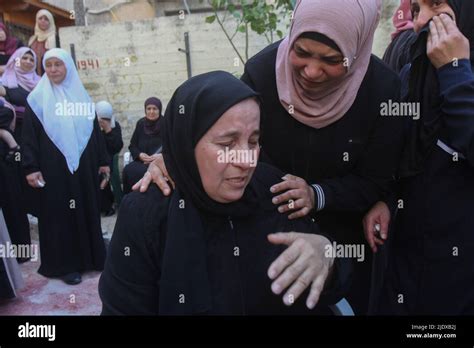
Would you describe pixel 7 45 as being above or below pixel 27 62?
above

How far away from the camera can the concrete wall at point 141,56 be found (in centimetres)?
446

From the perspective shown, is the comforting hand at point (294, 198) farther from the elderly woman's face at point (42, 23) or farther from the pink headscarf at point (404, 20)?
the elderly woman's face at point (42, 23)

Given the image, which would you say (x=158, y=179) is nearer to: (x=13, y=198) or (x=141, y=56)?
(x=13, y=198)

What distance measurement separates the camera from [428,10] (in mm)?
1213

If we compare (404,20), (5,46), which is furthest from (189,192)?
(5,46)

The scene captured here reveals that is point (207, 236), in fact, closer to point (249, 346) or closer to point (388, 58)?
point (249, 346)

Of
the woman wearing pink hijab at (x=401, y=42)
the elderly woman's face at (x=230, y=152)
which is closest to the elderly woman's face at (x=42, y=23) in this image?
the woman wearing pink hijab at (x=401, y=42)

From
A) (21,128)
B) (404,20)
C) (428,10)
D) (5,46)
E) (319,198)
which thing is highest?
(5,46)

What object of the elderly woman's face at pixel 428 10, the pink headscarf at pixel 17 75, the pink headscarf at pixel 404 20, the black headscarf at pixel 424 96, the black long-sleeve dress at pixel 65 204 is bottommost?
the black long-sleeve dress at pixel 65 204

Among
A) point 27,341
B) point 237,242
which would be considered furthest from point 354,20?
point 27,341

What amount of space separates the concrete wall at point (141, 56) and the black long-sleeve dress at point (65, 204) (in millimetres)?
1527

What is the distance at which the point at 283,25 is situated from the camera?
4.21 metres

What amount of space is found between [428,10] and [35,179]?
2.42 metres

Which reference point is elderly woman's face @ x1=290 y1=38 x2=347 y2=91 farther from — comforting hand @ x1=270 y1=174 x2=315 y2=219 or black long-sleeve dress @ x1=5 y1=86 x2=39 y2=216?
black long-sleeve dress @ x1=5 y1=86 x2=39 y2=216
